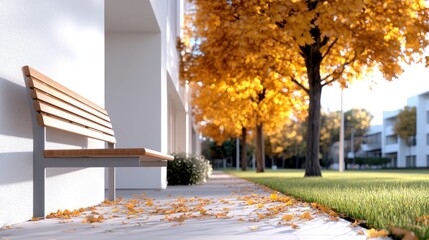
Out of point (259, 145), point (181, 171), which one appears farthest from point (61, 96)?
point (259, 145)

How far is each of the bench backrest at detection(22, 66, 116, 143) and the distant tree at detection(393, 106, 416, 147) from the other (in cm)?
6547

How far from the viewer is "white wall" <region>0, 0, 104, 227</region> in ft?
15.6

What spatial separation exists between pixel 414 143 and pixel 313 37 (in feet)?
194

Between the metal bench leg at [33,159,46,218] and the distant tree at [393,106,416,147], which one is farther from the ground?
the distant tree at [393,106,416,147]

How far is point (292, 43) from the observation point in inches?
716

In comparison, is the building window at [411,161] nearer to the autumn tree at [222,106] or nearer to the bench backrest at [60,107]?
the autumn tree at [222,106]

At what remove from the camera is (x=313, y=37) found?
16422 millimetres

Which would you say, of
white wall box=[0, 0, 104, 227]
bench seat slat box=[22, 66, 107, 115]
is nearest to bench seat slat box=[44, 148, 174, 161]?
white wall box=[0, 0, 104, 227]

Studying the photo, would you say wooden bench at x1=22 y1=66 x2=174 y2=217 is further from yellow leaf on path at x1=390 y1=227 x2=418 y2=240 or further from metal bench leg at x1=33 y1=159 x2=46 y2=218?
yellow leaf on path at x1=390 y1=227 x2=418 y2=240

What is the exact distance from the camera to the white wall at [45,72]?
15.6ft

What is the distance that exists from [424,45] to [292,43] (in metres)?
3.63

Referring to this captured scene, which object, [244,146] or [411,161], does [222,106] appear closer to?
[244,146]

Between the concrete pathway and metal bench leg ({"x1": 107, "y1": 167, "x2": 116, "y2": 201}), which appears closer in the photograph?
the concrete pathway

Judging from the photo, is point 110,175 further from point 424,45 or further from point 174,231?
point 424,45
